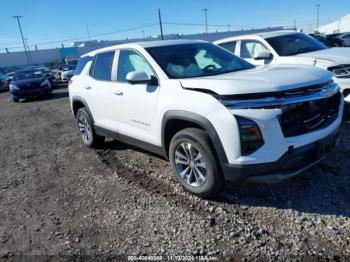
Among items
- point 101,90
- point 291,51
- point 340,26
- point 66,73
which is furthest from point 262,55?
point 340,26

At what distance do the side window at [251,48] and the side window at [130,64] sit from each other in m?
3.90

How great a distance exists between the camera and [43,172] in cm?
575

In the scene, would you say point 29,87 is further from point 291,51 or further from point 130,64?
point 130,64

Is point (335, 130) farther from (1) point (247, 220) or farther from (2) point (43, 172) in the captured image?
(2) point (43, 172)

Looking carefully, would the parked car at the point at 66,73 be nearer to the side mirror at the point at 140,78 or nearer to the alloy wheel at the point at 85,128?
the alloy wheel at the point at 85,128

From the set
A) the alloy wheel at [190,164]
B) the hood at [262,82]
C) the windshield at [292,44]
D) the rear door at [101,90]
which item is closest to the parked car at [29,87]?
the rear door at [101,90]

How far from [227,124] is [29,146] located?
565 cm

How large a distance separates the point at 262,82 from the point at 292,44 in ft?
16.7

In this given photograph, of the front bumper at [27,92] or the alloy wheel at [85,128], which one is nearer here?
the alloy wheel at [85,128]

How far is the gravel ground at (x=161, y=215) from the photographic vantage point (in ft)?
10.5

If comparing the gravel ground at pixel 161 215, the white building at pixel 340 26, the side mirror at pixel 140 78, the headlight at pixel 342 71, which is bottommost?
the white building at pixel 340 26

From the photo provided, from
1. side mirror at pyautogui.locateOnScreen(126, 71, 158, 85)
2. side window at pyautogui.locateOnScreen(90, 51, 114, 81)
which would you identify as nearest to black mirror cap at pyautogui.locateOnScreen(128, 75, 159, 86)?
side mirror at pyautogui.locateOnScreen(126, 71, 158, 85)

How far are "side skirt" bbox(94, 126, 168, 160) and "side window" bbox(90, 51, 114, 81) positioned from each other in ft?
2.83

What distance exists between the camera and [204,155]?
3771 mm
